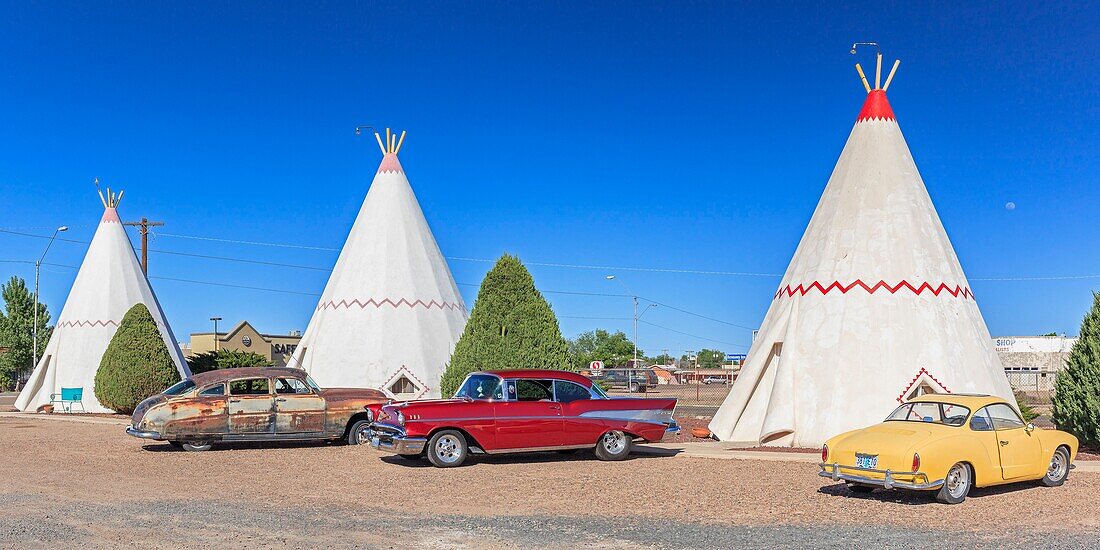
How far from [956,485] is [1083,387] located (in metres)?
5.69

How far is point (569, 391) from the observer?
13.0 metres

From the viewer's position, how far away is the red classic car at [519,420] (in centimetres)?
1223

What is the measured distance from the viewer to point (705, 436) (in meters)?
16.6

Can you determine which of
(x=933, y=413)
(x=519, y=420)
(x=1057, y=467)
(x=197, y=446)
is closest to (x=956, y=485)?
(x=933, y=413)

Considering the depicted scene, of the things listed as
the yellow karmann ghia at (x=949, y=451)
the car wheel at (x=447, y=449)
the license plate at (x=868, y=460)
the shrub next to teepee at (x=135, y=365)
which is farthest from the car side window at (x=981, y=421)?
the shrub next to teepee at (x=135, y=365)

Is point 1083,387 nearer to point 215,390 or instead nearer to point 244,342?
point 215,390

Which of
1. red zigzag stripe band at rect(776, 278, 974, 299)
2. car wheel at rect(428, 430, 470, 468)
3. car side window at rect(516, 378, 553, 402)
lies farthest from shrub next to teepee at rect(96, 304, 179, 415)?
red zigzag stripe band at rect(776, 278, 974, 299)

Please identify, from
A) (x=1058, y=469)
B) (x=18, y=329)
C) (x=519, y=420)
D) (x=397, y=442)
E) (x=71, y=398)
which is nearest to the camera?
(x=1058, y=469)

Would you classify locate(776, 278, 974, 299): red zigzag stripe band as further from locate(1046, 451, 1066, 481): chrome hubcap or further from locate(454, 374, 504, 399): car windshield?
locate(454, 374, 504, 399): car windshield

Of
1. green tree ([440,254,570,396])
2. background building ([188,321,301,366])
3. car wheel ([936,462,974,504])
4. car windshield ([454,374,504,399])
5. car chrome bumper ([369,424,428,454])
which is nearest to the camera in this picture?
car wheel ([936,462,974,504])

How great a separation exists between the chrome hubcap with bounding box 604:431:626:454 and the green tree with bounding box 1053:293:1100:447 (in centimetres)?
633

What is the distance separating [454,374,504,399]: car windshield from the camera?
12.6m

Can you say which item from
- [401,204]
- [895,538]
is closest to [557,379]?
[895,538]

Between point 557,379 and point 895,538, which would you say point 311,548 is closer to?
point 895,538
